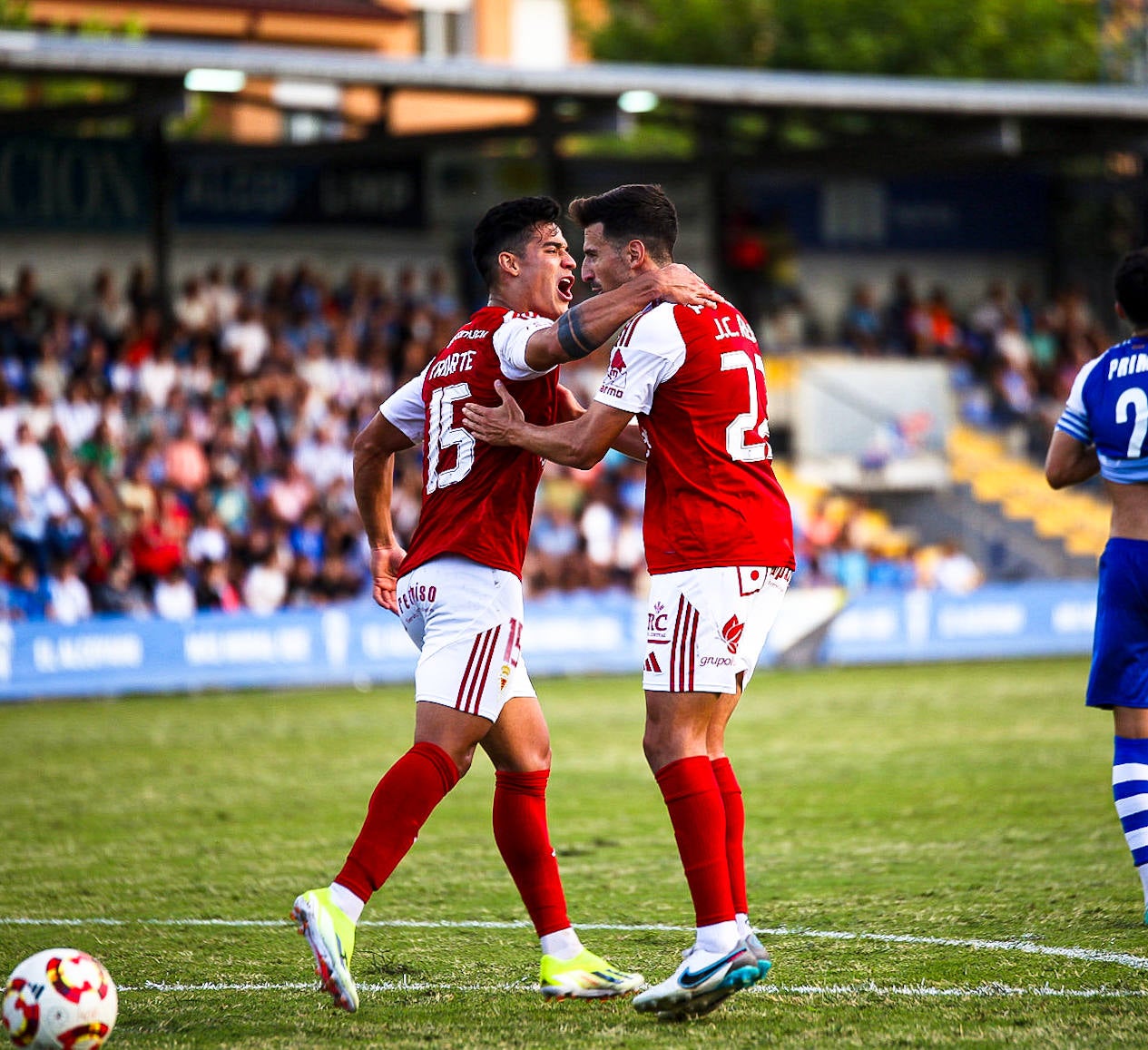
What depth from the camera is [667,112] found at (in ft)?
82.4

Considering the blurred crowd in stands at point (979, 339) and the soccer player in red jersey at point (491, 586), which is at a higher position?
the blurred crowd in stands at point (979, 339)

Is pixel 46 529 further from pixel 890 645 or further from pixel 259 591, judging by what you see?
pixel 890 645

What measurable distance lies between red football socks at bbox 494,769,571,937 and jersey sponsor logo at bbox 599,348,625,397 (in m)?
1.24

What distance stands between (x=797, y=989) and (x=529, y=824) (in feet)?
3.20

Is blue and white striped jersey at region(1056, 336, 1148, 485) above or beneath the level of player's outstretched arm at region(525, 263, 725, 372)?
beneath

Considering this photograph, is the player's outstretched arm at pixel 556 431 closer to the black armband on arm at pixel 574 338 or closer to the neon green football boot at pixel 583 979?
the black armband on arm at pixel 574 338

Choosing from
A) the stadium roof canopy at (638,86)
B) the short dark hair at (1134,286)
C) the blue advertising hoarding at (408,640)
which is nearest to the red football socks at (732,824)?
the short dark hair at (1134,286)

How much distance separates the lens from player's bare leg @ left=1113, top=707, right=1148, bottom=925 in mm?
6141

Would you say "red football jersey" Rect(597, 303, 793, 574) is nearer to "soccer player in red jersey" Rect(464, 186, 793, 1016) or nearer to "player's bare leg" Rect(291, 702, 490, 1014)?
"soccer player in red jersey" Rect(464, 186, 793, 1016)

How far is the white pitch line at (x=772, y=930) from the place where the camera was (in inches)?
224

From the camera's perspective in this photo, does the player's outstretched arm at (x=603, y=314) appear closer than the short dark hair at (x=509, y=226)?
Yes

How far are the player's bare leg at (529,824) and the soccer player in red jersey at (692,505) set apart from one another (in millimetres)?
416

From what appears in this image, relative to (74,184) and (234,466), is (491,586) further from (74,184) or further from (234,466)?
(74,184)

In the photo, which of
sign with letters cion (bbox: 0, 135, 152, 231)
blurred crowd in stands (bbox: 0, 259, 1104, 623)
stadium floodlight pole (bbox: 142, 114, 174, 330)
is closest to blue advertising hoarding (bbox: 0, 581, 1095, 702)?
blurred crowd in stands (bbox: 0, 259, 1104, 623)
